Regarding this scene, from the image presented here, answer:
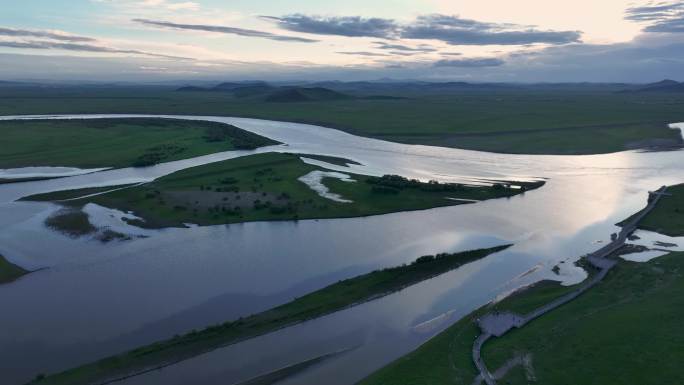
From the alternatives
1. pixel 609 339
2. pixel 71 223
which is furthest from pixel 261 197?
pixel 609 339

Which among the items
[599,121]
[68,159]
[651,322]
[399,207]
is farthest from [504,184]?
[599,121]

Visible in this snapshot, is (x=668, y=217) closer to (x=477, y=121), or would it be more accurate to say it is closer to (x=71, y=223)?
(x=71, y=223)

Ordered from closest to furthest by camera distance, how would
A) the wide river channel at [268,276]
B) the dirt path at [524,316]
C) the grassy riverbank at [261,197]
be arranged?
the dirt path at [524,316] < the wide river channel at [268,276] < the grassy riverbank at [261,197]

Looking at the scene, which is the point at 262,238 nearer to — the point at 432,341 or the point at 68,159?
the point at 432,341

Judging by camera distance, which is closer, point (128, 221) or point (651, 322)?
point (651, 322)

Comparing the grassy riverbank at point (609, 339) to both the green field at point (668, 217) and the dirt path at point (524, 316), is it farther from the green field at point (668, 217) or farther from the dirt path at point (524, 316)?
the green field at point (668, 217)

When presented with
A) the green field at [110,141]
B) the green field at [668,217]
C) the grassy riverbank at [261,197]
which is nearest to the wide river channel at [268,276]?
the grassy riverbank at [261,197]
